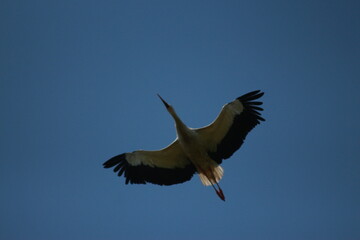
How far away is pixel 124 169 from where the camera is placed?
1288cm

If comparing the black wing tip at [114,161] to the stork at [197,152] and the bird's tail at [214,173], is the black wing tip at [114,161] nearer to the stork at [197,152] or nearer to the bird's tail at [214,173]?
the stork at [197,152]

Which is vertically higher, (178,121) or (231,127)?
(178,121)

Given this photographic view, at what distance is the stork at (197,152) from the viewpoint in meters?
12.4

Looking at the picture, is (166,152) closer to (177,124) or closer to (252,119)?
(177,124)

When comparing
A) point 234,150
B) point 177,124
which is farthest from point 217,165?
point 177,124

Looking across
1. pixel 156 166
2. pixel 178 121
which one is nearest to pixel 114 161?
pixel 156 166

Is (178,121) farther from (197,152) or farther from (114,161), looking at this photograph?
(114,161)

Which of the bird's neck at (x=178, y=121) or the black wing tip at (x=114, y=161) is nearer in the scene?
the bird's neck at (x=178, y=121)

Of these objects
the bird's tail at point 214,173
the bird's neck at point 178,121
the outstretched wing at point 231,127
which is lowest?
the bird's tail at point 214,173

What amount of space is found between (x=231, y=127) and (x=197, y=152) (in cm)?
85

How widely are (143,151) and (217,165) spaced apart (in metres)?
1.56

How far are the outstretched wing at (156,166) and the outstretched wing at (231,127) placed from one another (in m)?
0.63

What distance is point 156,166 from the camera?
517 inches

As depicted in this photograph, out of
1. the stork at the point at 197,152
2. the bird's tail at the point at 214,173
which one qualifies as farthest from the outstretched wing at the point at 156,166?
the bird's tail at the point at 214,173
